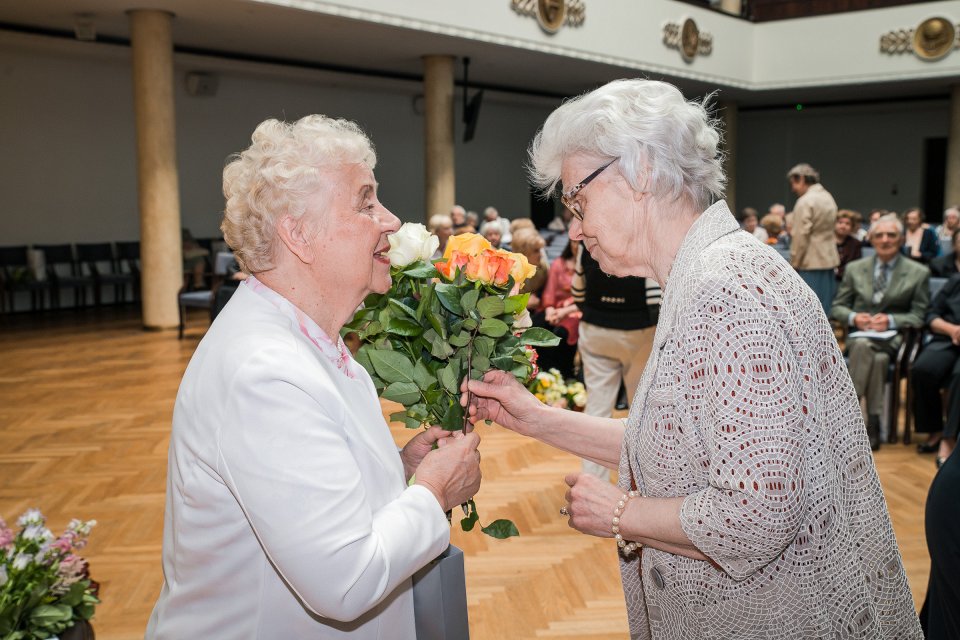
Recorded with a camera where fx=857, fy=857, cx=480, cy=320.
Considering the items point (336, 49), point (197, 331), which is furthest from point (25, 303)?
point (336, 49)

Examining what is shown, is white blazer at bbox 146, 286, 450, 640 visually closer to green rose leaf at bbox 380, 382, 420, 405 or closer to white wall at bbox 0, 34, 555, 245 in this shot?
green rose leaf at bbox 380, 382, 420, 405

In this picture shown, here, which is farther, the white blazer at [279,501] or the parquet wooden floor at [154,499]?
the parquet wooden floor at [154,499]

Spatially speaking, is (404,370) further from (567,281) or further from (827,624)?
(567,281)

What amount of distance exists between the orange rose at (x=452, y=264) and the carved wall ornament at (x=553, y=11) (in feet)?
34.6

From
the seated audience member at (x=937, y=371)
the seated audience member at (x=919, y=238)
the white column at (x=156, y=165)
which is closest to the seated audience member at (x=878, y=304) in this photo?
the seated audience member at (x=937, y=371)

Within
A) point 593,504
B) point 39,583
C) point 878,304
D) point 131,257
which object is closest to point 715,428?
point 593,504

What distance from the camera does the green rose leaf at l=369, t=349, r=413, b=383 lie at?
181 centimetres

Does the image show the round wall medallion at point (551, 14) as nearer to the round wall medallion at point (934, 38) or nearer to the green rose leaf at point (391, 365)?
the round wall medallion at point (934, 38)

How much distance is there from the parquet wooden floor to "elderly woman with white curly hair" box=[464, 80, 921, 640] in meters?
1.72

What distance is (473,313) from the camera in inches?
70.6

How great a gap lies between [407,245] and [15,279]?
38.5 feet

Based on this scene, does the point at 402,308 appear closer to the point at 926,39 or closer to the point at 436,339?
the point at 436,339

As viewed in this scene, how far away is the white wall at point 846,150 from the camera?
20344mm

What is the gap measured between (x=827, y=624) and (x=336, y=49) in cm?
1237
